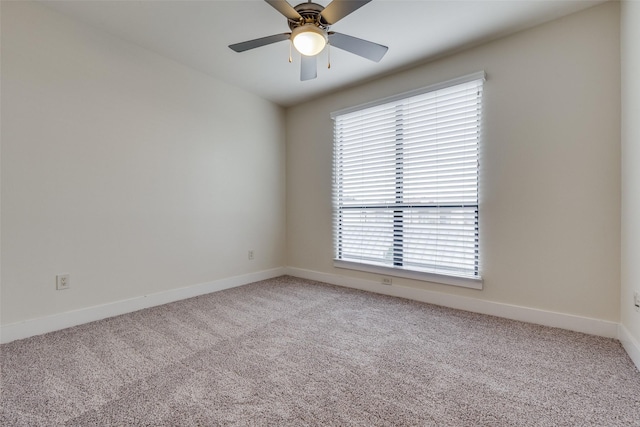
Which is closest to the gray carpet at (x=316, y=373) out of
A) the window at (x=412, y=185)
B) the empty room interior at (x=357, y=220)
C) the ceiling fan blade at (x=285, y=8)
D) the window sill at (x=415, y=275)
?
the empty room interior at (x=357, y=220)

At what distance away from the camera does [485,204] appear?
104 inches

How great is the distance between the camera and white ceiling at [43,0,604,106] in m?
2.16

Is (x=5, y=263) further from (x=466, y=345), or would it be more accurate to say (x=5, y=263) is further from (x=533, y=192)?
(x=533, y=192)

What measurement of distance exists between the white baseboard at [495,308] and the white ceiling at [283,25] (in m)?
2.40

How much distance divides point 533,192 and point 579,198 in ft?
0.97

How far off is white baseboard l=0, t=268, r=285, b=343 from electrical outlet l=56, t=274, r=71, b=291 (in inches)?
8.3

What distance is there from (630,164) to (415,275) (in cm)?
185

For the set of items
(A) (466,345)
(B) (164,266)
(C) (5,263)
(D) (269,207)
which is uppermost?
(D) (269,207)

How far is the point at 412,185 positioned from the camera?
305 centimetres

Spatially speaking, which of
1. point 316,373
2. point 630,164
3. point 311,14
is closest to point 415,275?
point 316,373

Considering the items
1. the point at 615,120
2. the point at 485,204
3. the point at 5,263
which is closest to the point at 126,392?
the point at 5,263

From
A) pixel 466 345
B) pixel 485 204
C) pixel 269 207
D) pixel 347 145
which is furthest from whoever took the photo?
pixel 269 207

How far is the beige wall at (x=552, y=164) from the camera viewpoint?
213 cm

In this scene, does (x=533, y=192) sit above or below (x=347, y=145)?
below
